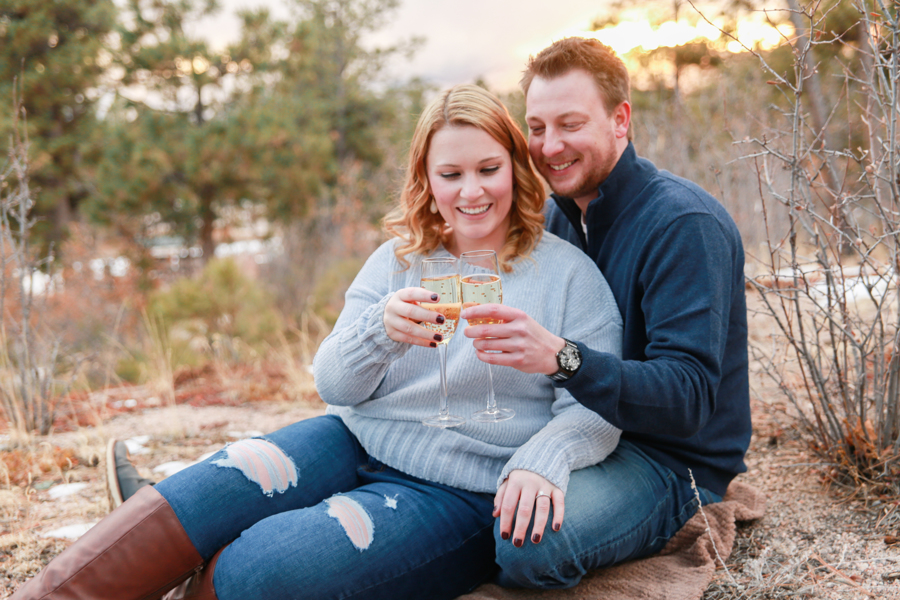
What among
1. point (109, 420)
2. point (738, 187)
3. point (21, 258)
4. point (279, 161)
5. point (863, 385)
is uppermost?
point (279, 161)

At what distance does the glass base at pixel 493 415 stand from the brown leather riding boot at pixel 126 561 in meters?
0.91

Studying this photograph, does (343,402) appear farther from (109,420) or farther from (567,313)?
(109,420)

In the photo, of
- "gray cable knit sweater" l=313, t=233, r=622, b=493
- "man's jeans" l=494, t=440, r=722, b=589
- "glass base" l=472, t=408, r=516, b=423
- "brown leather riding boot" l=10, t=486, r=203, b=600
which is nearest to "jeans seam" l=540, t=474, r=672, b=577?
"man's jeans" l=494, t=440, r=722, b=589

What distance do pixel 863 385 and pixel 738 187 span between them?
5.60 m

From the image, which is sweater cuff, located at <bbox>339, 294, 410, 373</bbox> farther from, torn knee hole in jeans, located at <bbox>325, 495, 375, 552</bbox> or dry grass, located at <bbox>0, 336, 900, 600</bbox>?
dry grass, located at <bbox>0, 336, 900, 600</bbox>

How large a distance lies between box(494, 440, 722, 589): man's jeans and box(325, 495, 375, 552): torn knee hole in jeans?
14.7 inches

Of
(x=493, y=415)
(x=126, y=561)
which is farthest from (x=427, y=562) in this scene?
(x=126, y=561)

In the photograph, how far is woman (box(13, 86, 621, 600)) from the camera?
1775 millimetres

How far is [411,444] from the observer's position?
2.12m

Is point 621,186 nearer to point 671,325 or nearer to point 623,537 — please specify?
point 671,325

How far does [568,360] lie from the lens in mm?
1747

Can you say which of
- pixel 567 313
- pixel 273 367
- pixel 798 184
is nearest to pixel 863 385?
pixel 798 184

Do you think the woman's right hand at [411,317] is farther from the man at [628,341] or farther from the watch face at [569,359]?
the watch face at [569,359]

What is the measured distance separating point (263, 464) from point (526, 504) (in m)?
0.87
